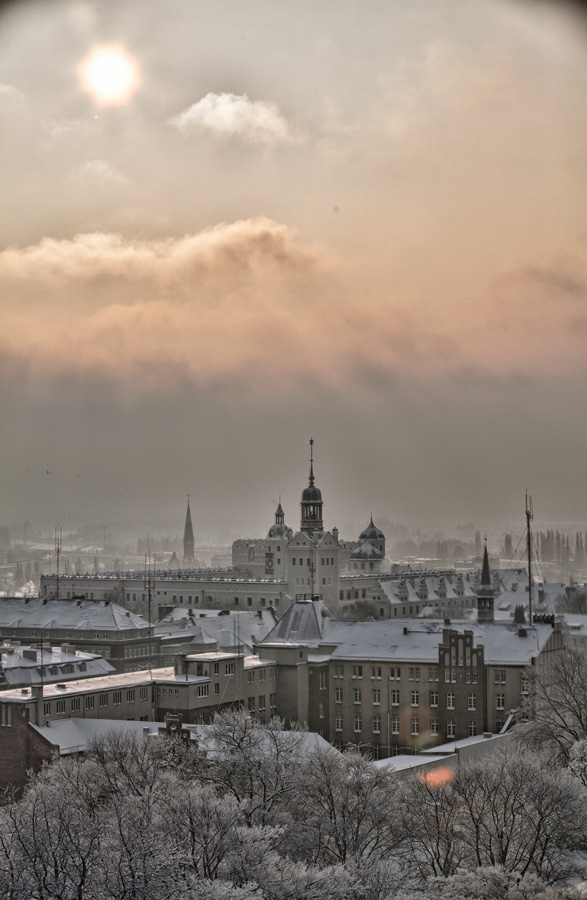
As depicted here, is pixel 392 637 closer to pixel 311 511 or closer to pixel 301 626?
pixel 301 626

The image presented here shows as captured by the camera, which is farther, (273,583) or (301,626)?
(273,583)

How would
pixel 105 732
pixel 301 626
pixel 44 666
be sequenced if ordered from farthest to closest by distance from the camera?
pixel 301 626 → pixel 44 666 → pixel 105 732

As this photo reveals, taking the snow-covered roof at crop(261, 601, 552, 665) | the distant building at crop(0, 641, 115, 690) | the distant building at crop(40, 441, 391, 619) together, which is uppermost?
the distant building at crop(40, 441, 391, 619)

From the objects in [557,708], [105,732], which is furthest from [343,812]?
[557,708]

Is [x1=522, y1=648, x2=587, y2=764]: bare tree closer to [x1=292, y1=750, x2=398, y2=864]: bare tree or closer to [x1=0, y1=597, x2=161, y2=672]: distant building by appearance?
[x1=292, y1=750, x2=398, y2=864]: bare tree

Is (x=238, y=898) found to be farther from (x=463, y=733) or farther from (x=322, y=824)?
(x=463, y=733)

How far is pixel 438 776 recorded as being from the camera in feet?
171

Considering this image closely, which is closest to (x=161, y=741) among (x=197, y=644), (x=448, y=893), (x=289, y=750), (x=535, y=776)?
(x=289, y=750)

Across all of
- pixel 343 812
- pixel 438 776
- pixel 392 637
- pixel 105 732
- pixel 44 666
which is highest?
pixel 392 637

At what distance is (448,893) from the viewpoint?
3491cm

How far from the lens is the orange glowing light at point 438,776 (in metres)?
48.8

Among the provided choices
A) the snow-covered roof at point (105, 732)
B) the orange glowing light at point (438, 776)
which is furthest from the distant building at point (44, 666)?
the orange glowing light at point (438, 776)

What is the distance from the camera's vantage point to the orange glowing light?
160 feet

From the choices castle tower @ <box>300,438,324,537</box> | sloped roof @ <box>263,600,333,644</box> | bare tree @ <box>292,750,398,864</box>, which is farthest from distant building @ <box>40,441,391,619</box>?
bare tree @ <box>292,750,398,864</box>
